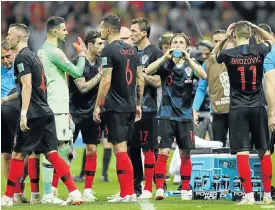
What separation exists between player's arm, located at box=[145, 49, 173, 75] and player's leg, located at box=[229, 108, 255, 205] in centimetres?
120

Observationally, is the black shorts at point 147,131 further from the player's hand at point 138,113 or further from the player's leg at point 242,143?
the player's leg at point 242,143

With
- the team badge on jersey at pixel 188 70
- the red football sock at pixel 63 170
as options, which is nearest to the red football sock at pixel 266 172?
the team badge on jersey at pixel 188 70

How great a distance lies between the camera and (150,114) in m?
13.4

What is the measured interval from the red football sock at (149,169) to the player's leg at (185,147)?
0.60 meters

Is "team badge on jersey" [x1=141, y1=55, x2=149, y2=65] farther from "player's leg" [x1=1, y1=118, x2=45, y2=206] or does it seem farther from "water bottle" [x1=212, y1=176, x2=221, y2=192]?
"player's leg" [x1=1, y1=118, x2=45, y2=206]

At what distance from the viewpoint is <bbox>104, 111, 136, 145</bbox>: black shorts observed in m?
12.1

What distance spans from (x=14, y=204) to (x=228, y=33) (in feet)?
11.2

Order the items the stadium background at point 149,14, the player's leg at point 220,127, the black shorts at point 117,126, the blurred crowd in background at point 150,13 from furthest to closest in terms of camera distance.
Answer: the blurred crowd in background at point 150,13 → the stadium background at point 149,14 → the player's leg at point 220,127 → the black shorts at point 117,126

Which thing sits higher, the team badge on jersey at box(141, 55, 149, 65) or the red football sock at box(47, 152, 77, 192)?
the team badge on jersey at box(141, 55, 149, 65)

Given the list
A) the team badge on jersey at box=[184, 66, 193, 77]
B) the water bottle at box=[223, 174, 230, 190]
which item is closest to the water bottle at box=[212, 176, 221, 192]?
the water bottle at box=[223, 174, 230, 190]

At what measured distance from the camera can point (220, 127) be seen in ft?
48.3

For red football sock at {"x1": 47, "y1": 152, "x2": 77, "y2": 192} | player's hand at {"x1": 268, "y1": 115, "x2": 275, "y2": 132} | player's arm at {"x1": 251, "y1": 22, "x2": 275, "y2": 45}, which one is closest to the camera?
red football sock at {"x1": 47, "y1": 152, "x2": 77, "y2": 192}

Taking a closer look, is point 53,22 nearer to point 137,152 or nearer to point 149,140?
point 149,140

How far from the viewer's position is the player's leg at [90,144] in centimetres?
1304
